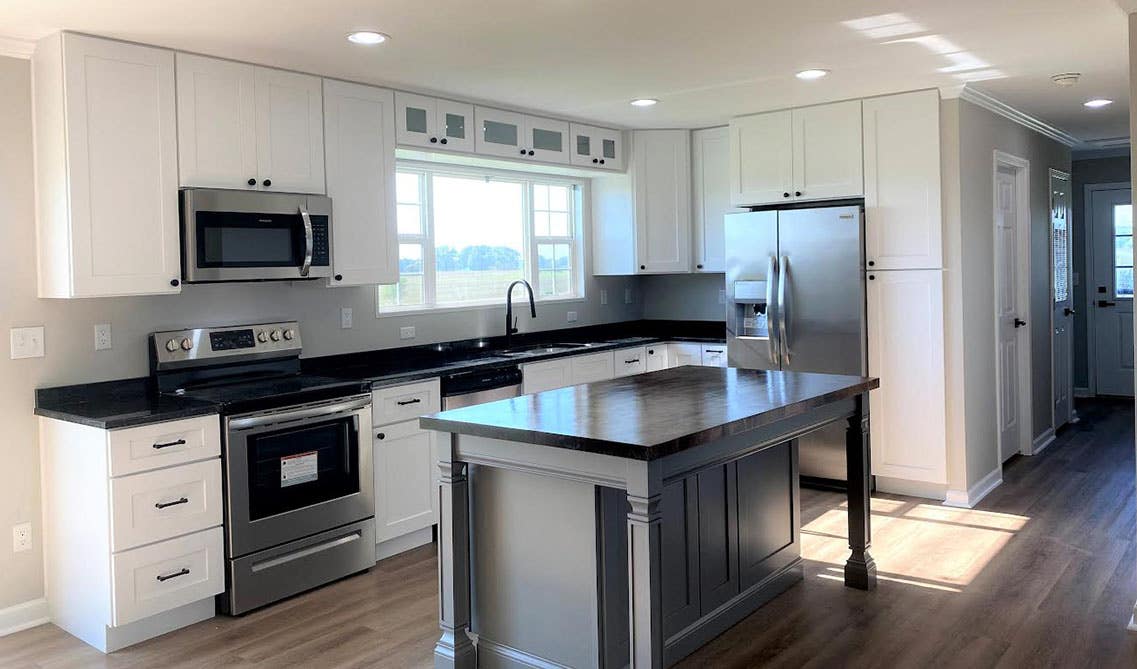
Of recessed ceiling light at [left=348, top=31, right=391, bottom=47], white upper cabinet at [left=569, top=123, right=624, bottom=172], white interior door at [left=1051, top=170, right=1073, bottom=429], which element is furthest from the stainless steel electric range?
white interior door at [left=1051, top=170, right=1073, bottom=429]

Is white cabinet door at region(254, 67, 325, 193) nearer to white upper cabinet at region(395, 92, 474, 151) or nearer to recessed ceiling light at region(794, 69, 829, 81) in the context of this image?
white upper cabinet at region(395, 92, 474, 151)

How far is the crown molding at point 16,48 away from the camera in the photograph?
3447mm

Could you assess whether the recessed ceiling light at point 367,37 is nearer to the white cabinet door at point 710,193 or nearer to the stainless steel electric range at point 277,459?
the stainless steel electric range at point 277,459

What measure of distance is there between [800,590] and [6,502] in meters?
3.24

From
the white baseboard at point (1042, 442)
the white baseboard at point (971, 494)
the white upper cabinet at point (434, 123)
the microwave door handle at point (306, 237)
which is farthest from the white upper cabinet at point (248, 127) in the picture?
Answer: the white baseboard at point (1042, 442)

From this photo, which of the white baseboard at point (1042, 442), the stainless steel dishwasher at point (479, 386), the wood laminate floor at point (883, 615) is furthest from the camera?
the white baseboard at point (1042, 442)

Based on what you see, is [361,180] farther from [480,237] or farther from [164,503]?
[164,503]

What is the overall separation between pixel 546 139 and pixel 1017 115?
304cm

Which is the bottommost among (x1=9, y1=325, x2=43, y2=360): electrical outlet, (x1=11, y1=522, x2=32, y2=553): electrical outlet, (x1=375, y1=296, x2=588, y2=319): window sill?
(x1=11, y1=522, x2=32, y2=553): electrical outlet

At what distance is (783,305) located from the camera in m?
5.32

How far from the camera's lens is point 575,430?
2639 mm

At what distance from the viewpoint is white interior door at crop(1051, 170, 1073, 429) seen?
268 inches

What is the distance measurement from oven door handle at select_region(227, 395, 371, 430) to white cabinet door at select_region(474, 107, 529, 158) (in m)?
1.74

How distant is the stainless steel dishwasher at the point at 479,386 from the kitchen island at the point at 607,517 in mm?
1172
